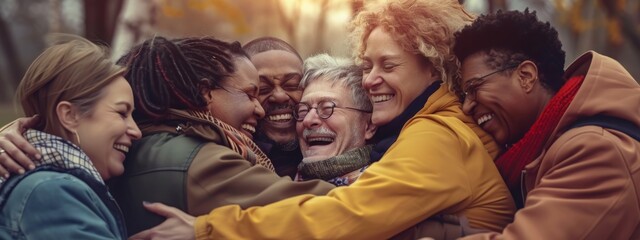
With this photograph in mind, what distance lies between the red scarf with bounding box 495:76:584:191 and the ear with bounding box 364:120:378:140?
87 centimetres

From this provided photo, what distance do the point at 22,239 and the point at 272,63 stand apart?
6.90 ft

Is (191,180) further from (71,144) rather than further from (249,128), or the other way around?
(249,128)

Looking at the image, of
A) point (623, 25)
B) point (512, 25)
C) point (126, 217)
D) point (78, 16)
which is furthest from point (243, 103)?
point (78, 16)

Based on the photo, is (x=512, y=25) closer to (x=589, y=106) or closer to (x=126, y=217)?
(x=589, y=106)

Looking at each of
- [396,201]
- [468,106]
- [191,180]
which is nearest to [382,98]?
[468,106]

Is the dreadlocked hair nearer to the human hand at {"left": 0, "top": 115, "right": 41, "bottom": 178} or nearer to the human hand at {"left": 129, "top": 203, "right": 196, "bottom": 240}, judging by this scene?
the human hand at {"left": 129, "top": 203, "right": 196, "bottom": 240}

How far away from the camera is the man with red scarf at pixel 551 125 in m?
3.95

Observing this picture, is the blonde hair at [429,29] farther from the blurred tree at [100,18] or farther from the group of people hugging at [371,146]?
the blurred tree at [100,18]

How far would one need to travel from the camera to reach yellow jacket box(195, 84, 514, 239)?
4125 mm

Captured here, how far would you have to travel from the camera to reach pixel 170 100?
4613 millimetres

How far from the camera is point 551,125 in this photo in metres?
4.23

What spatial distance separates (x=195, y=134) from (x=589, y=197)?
1.77 m

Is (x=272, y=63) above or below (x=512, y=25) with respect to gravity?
below

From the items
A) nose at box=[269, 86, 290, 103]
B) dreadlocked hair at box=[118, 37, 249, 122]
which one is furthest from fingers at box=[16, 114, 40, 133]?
nose at box=[269, 86, 290, 103]
